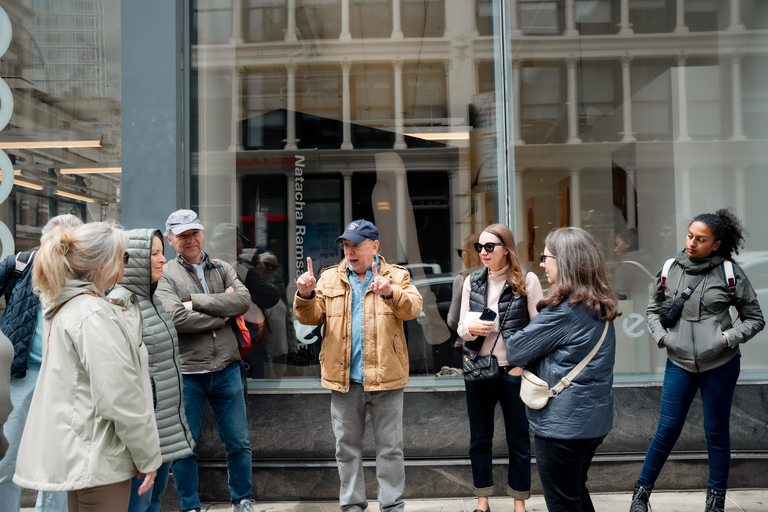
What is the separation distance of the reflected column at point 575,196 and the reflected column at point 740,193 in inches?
59.8

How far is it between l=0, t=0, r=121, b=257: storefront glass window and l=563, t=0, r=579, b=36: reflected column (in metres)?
4.48

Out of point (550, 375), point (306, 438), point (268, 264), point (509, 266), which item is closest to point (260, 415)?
point (306, 438)

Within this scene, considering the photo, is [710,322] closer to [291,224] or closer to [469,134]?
[469,134]

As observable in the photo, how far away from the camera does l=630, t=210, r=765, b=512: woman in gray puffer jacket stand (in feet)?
12.2

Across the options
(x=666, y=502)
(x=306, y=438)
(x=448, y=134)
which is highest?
(x=448, y=134)

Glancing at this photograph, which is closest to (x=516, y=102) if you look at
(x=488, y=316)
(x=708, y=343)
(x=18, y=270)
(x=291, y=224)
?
(x=291, y=224)

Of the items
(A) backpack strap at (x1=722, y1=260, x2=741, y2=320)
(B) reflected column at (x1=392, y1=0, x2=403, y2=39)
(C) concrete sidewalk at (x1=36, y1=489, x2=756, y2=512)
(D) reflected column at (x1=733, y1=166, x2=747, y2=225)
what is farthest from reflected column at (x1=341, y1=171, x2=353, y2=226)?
(D) reflected column at (x1=733, y1=166, x2=747, y2=225)

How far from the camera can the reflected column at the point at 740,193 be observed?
5.80 metres

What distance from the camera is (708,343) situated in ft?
12.1

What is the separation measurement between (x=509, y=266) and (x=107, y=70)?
151 inches

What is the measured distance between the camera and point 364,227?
354 centimetres

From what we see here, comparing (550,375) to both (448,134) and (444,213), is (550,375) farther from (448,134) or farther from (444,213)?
(448,134)

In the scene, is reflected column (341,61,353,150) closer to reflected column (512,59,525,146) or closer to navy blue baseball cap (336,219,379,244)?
reflected column (512,59,525,146)

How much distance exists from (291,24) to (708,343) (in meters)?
4.86
